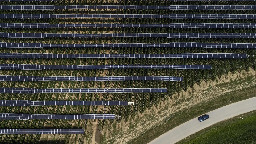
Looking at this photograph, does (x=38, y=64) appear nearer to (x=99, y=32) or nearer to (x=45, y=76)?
(x=45, y=76)

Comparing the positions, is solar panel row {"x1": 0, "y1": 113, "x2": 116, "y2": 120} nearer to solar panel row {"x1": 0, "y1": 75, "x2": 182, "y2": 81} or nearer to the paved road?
solar panel row {"x1": 0, "y1": 75, "x2": 182, "y2": 81}

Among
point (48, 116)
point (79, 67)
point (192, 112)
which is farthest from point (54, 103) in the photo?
point (192, 112)

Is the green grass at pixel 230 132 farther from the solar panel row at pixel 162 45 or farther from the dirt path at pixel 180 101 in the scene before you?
the solar panel row at pixel 162 45

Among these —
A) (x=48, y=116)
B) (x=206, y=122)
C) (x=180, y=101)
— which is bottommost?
(x=206, y=122)

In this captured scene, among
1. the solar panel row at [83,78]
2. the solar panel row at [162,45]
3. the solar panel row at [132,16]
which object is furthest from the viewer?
the solar panel row at [132,16]

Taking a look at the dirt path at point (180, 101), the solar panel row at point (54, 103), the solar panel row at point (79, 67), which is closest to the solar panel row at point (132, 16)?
the solar panel row at point (79, 67)

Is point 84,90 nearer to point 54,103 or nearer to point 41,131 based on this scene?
point 54,103
